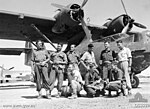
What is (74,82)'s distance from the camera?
659 centimetres

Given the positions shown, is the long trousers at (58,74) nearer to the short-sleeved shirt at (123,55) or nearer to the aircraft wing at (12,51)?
the short-sleeved shirt at (123,55)

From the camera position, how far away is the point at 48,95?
21.1ft

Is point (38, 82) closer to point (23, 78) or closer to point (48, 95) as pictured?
point (48, 95)

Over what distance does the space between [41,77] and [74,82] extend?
1.10 m

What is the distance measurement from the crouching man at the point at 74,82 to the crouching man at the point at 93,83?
0.24m

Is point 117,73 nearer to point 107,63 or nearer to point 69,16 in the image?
point 107,63

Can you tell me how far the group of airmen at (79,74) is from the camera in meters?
6.53

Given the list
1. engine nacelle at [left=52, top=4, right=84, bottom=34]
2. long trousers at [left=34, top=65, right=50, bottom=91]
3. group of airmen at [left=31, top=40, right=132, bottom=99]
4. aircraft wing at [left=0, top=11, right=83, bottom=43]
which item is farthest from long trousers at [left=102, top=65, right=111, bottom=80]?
aircraft wing at [left=0, top=11, right=83, bottom=43]

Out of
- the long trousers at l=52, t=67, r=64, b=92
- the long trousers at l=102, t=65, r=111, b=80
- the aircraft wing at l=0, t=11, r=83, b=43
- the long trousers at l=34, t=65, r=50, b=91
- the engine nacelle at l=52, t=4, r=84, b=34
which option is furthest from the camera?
the aircraft wing at l=0, t=11, r=83, b=43

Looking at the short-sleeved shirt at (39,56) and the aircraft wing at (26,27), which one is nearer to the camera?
the short-sleeved shirt at (39,56)

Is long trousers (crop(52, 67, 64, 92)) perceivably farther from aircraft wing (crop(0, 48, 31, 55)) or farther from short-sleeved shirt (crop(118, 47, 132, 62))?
aircraft wing (crop(0, 48, 31, 55))

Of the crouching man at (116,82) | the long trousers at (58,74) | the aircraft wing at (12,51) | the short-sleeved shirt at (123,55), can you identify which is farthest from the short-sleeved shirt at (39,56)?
the aircraft wing at (12,51)

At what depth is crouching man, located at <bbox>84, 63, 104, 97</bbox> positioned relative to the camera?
21.5 feet

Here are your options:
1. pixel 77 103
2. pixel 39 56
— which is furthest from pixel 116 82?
pixel 39 56
